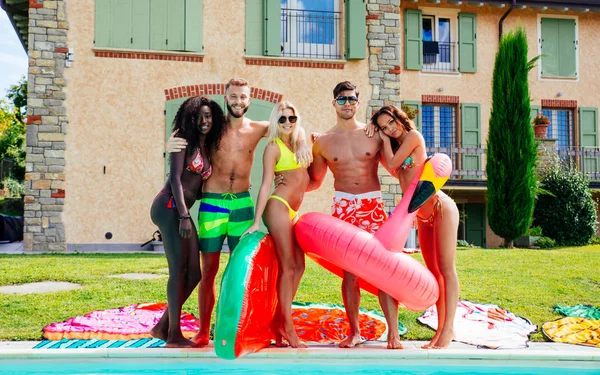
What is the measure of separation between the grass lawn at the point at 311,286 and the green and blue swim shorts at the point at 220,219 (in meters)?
1.42

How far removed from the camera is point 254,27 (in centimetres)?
1208

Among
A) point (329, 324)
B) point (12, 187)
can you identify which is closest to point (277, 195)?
point (329, 324)

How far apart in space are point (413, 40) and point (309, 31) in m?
4.48

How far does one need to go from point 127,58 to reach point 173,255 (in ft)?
27.0

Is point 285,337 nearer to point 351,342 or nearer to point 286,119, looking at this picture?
point 351,342

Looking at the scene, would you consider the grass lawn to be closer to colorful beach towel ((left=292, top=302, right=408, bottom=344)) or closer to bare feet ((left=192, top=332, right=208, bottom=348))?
colorful beach towel ((left=292, top=302, right=408, bottom=344))

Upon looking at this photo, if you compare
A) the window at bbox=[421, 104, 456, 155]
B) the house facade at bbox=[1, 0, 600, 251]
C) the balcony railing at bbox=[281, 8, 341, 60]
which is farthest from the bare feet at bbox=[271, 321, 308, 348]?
the window at bbox=[421, 104, 456, 155]

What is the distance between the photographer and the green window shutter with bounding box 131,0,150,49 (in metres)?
11.7

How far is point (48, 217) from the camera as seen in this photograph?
11312mm

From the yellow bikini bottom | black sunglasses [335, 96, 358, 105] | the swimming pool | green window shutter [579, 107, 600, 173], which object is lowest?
the swimming pool

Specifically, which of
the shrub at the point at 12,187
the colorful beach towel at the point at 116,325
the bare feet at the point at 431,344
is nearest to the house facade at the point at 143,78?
the colorful beach towel at the point at 116,325

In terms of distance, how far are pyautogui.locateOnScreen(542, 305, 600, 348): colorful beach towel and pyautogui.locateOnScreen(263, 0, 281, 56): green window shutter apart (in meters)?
8.02

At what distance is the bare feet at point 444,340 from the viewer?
4.57m

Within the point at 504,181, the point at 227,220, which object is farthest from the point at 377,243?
the point at 504,181
